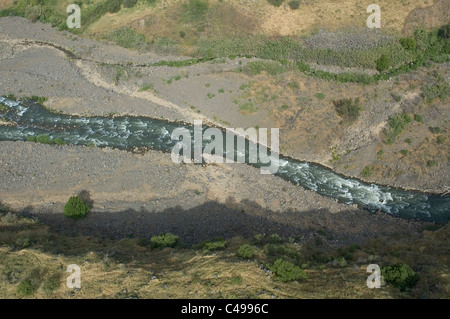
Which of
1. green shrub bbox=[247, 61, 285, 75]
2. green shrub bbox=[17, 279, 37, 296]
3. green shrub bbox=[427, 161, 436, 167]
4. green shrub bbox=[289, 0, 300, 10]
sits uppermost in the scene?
green shrub bbox=[289, 0, 300, 10]

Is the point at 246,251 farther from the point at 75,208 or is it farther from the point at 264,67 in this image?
the point at 264,67

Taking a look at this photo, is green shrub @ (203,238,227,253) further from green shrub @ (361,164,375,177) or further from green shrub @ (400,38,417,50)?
green shrub @ (400,38,417,50)

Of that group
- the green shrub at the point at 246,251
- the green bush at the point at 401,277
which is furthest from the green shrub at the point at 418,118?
the green shrub at the point at 246,251

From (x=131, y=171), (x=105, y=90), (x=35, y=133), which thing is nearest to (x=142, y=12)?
(x=105, y=90)

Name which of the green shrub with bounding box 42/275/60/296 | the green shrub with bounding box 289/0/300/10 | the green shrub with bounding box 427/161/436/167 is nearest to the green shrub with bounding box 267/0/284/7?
the green shrub with bounding box 289/0/300/10

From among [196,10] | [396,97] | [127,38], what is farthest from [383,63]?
[127,38]

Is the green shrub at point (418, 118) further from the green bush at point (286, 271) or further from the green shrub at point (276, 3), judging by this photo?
the green bush at point (286, 271)
